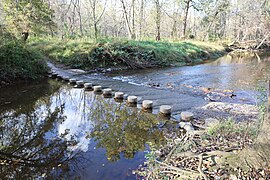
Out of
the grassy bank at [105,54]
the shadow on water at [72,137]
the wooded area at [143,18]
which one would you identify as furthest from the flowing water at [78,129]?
the grassy bank at [105,54]

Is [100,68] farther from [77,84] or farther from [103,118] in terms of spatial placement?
[103,118]

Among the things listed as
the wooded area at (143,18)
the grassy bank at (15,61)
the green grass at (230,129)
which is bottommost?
the green grass at (230,129)

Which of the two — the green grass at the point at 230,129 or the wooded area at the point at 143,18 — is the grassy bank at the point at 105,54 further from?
the green grass at the point at 230,129

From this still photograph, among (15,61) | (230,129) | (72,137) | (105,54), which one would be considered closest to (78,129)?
(72,137)

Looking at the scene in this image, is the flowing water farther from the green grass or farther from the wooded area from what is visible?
the wooded area

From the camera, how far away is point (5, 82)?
24.9ft

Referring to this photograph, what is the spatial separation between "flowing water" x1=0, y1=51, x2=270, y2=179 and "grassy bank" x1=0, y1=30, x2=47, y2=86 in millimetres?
600

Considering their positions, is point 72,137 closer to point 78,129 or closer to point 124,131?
point 78,129

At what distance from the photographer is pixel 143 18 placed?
25.6 metres

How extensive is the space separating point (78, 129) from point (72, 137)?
35 centimetres

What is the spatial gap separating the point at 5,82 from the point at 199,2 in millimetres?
19987

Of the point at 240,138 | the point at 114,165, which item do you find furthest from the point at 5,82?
the point at 240,138

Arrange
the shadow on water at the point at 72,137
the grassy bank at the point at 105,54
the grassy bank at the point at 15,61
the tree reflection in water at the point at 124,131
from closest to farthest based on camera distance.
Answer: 1. the shadow on water at the point at 72,137
2. the tree reflection in water at the point at 124,131
3. the grassy bank at the point at 15,61
4. the grassy bank at the point at 105,54

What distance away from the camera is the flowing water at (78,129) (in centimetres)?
281
